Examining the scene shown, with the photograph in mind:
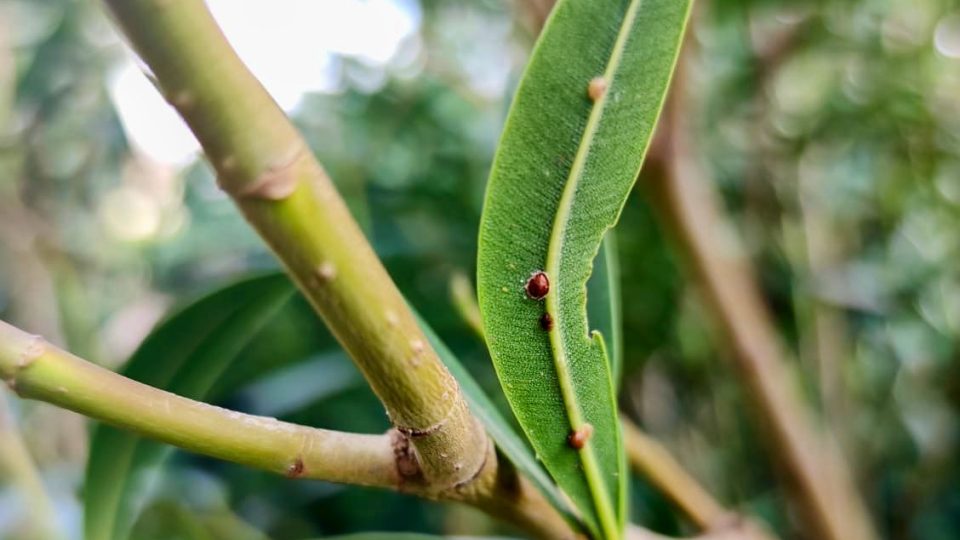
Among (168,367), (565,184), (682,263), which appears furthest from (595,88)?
(682,263)

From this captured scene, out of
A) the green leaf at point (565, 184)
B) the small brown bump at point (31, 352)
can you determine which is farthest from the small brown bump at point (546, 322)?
the small brown bump at point (31, 352)

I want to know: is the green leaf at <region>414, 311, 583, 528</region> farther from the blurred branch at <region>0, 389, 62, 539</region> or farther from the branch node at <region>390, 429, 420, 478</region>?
the blurred branch at <region>0, 389, 62, 539</region>

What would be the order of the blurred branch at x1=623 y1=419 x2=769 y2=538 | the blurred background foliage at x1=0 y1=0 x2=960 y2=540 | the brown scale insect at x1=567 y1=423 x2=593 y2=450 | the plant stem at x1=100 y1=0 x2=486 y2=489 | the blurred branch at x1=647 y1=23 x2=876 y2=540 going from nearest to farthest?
A: the plant stem at x1=100 y1=0 x2=486 y2=489
the brown scale insect at x1=567 y1=423 x2=593 y2=450
the blurred branch at x1=623 y1=419 x2=769 y2=538
the blurred branch at x1=647 y1=23 x2=876 y2=540
the blurred background foliage at x1=0 y1=0 x2=960 y2=540

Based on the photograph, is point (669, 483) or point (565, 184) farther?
point (669, 483)

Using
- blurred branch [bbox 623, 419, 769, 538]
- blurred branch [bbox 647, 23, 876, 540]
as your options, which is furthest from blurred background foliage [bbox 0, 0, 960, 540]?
blurred branch [bbox 623, 419, 769, 538]

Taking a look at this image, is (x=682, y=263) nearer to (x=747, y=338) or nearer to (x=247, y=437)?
(x=747, y=338)

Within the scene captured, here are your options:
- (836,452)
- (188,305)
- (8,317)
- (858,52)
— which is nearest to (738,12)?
(858,52)
